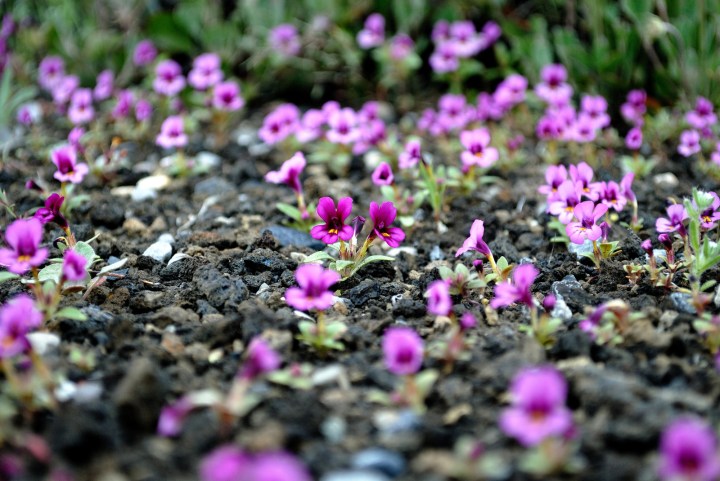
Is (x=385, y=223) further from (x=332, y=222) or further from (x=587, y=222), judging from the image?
(x=587, y=222)

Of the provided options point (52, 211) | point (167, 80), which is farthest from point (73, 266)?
point (167, 80)

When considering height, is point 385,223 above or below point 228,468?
below

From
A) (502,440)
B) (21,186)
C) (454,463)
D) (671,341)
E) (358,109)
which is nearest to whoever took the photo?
(454,463)

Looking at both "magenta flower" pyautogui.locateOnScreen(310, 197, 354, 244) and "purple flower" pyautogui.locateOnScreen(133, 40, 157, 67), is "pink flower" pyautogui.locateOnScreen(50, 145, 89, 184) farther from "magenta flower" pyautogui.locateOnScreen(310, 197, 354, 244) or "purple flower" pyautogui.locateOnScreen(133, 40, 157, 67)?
"purple flower" pyautogui.locateOnScreen(133, 40, 157, 67)

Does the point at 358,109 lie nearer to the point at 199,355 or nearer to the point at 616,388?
the point at 199,355

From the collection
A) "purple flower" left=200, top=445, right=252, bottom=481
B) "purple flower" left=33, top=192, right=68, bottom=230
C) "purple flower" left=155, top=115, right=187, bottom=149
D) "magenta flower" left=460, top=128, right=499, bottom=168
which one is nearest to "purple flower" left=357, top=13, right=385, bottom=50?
"purple flower" left=155, top=115, right=187, bottom=149

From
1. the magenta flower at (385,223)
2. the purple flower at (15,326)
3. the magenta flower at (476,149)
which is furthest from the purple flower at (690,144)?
the purple flower at (15,326)

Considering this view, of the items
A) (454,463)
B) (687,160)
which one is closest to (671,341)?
(454,463)
